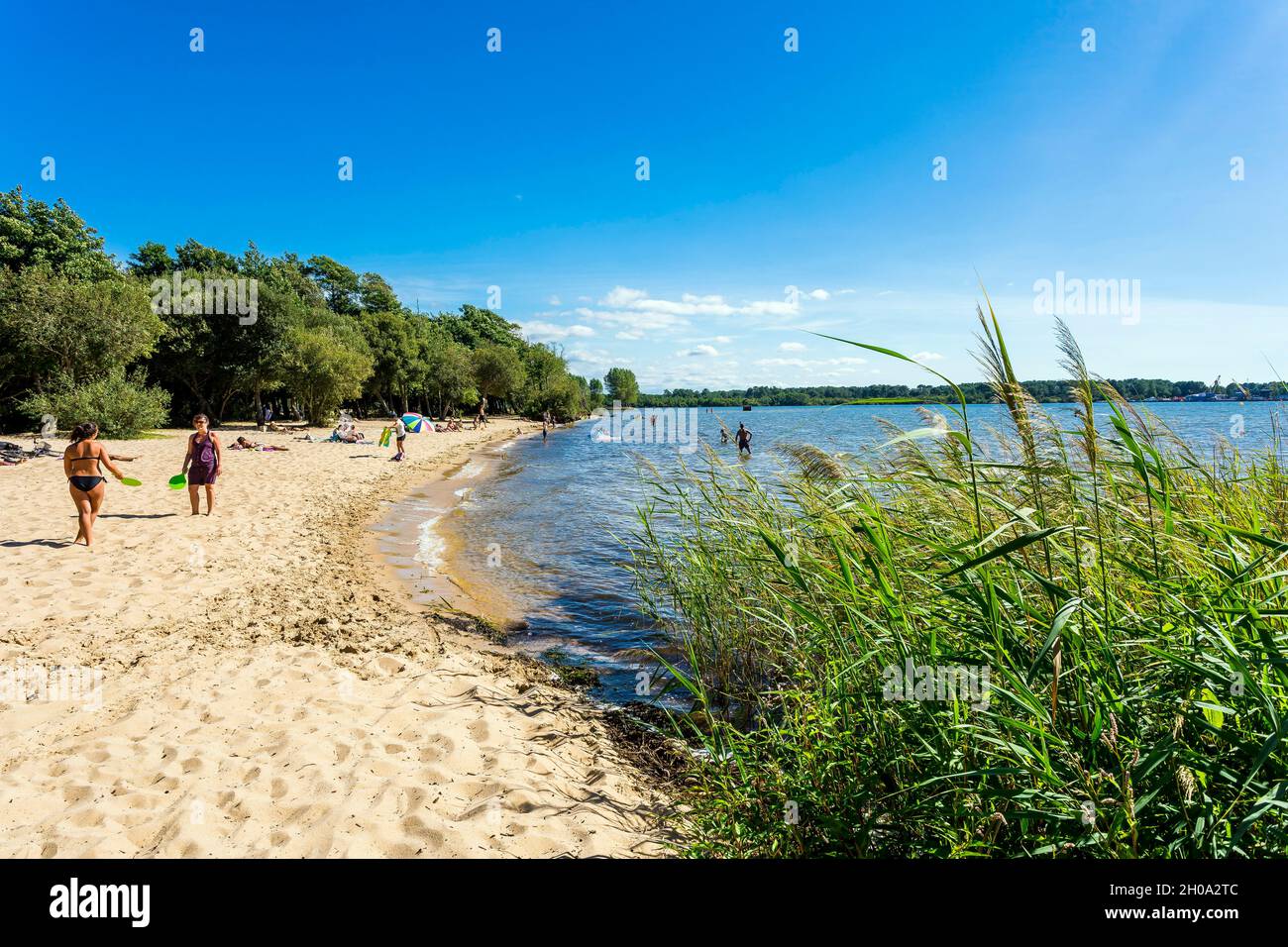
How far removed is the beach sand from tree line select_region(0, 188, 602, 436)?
18821 mm

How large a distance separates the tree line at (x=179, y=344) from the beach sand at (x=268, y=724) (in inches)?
741

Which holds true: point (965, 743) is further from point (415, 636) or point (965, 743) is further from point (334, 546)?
point (334, 546)

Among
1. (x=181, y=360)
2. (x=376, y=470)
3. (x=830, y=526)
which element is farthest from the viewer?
(x=181, y=360)

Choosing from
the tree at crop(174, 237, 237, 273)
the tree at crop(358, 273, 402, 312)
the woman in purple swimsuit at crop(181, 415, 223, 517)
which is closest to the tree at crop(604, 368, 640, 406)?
the tree at crop(358, 273, 402, 312)

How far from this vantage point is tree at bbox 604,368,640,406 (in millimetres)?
140125

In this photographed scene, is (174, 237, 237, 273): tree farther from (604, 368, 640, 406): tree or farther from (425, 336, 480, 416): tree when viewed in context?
(604, 368, 640, 406): tree

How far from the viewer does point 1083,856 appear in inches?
84.4

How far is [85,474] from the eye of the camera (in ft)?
31.1

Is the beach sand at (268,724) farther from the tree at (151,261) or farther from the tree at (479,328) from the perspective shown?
the tree at (479,328)

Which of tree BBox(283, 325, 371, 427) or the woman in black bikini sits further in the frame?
tree BBox(283, 325, 371, 427)

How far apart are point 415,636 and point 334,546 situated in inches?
215

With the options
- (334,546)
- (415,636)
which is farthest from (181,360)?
(415,636)
